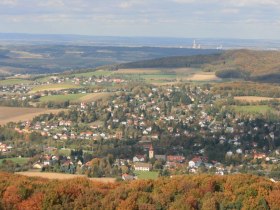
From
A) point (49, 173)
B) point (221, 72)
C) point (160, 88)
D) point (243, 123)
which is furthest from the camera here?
point (221, 72)

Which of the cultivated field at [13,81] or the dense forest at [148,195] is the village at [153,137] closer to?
the dense forest at [148,195]

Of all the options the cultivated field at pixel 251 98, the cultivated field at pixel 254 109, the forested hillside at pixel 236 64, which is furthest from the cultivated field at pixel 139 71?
the cultivated field at pixel 254 109

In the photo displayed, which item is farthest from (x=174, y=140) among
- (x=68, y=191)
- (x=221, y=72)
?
(x=221, y=72)

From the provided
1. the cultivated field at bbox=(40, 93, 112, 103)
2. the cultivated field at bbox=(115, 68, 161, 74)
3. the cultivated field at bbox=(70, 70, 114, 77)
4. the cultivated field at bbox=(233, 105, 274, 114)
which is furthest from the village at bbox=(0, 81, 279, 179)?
the cultivated field at bbox=(115, 68, 161, 74)

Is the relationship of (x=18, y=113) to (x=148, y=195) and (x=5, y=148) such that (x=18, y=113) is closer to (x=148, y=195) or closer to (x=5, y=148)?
(x=5, y=148)

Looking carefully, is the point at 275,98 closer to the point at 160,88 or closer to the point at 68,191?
the point at 160,88
